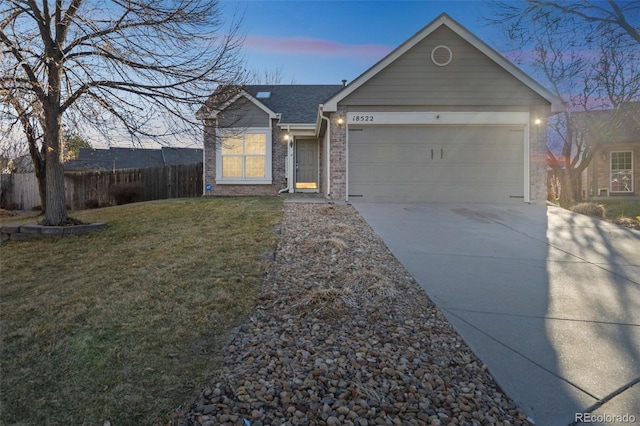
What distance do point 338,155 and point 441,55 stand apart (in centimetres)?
422

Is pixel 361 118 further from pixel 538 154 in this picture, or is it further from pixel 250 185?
pixel 250 185

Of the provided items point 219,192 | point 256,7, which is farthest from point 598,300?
point 219,192

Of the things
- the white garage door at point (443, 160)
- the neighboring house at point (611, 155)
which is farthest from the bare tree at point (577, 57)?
the white garage door at point (443, 160)

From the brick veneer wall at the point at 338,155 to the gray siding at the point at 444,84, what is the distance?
0.58 metres

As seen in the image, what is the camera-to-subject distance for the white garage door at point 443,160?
11250 mm

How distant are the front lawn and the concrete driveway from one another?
211 centimetres

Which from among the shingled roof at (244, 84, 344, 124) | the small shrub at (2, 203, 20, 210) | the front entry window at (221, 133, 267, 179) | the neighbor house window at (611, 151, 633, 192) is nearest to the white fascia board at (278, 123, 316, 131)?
the shingled roof at (244, 84, 344, 124)

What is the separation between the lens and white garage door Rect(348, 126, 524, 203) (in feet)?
36.9

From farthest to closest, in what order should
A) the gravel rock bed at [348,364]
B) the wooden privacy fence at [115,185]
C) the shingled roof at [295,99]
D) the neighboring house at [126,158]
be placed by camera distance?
the neighboring house at [126,158], the shingled roof at [295,99], the wooden privacy fence at [115,185], the gravel rock bed at [348,364]

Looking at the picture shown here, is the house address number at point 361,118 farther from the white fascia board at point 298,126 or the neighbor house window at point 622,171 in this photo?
the neighbor house window at point 622,171

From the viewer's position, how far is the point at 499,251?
5.87 metres

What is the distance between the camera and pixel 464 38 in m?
10.9

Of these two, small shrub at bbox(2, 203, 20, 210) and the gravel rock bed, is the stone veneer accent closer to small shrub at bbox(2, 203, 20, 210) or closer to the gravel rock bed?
the gravel rock bed

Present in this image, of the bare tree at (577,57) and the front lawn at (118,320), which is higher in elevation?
the bare tree at (577,57)
